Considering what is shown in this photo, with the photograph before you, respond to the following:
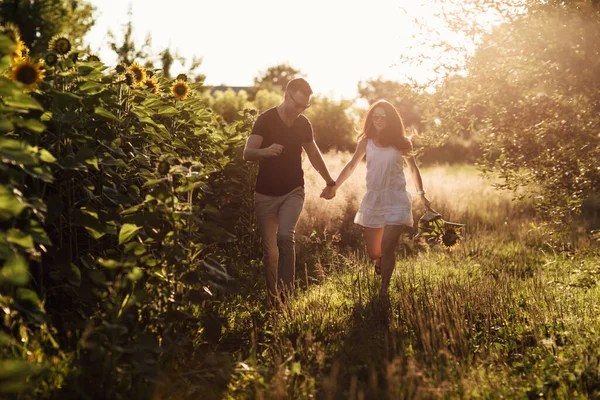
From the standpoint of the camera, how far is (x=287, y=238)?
19.9ft

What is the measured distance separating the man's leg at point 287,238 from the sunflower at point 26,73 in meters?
2.83

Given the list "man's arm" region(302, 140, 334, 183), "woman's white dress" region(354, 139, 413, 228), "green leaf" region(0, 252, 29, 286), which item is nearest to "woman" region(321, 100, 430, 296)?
"woman's white dress" region(354, 139, 413, 228)

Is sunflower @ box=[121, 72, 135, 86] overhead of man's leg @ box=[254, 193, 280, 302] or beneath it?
overhead

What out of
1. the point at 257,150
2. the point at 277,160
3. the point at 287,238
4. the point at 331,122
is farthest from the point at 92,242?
the point at 331,122

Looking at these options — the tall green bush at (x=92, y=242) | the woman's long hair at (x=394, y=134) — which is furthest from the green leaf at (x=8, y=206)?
the woman's long hair at (x=394, y=134)

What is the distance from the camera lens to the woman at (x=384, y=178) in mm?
6562

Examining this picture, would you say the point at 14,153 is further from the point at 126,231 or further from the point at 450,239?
the point at 450,239

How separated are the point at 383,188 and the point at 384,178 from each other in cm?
10

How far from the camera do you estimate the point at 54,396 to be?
3.39m

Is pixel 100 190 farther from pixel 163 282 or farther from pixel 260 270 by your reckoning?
pixel 260 270

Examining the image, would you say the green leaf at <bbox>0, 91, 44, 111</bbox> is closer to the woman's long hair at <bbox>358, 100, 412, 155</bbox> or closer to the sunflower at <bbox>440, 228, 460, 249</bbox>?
the woman's long hair at <bbox>358, 100, 412, 155</bbox>

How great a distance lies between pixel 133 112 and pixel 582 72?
13.8 ft

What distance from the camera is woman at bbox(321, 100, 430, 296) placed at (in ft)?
21.5

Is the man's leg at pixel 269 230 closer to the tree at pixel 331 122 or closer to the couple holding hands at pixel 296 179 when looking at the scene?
the couple holding hands at pixel 296 179
